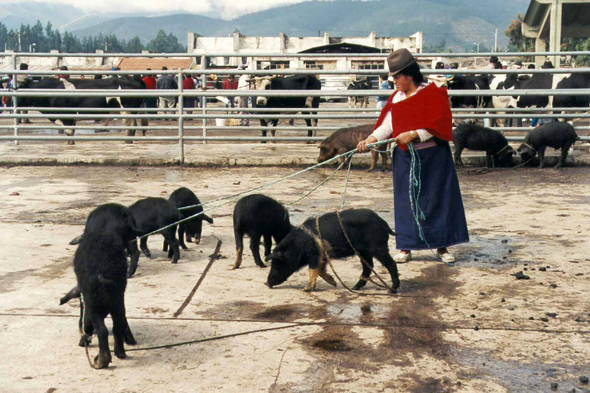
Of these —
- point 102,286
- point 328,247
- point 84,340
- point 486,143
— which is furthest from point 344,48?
point 102,286

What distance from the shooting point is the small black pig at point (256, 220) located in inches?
226

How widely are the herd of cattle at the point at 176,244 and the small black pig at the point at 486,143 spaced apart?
5842 millimetres

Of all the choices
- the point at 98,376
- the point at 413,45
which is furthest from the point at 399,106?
the point at 413,45

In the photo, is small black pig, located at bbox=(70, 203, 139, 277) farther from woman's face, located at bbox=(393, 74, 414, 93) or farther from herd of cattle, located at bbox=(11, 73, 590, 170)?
herd of cattle, located at bbox=(11, 73, 590, 170)

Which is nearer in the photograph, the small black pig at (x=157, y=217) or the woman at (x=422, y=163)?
the woman at (x=422, y=163)

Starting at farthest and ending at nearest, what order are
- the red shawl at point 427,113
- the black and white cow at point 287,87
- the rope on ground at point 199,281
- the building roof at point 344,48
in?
the building roof at point 344,48 → the black and white cow at point 287,87 → the red shawl at point 427,113 → the rope on ground at point 199,281

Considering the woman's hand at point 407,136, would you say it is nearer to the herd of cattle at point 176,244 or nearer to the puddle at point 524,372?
the herd of cattle at point 176,244

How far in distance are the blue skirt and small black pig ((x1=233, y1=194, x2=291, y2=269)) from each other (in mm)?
940

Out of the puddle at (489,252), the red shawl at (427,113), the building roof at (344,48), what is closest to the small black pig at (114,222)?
the red shawl at (427,113)

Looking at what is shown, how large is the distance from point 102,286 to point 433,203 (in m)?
2.96

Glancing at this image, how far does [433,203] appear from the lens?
5867 mm

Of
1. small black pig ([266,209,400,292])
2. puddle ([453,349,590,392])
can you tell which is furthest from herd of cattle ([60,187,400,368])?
puddle ([453,349,590,392])

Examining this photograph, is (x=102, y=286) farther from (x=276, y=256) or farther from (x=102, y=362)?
(x=276, y=256)

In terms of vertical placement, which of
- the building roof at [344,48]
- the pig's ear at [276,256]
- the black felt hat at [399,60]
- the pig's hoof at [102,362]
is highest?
the building roof at [344,48]
